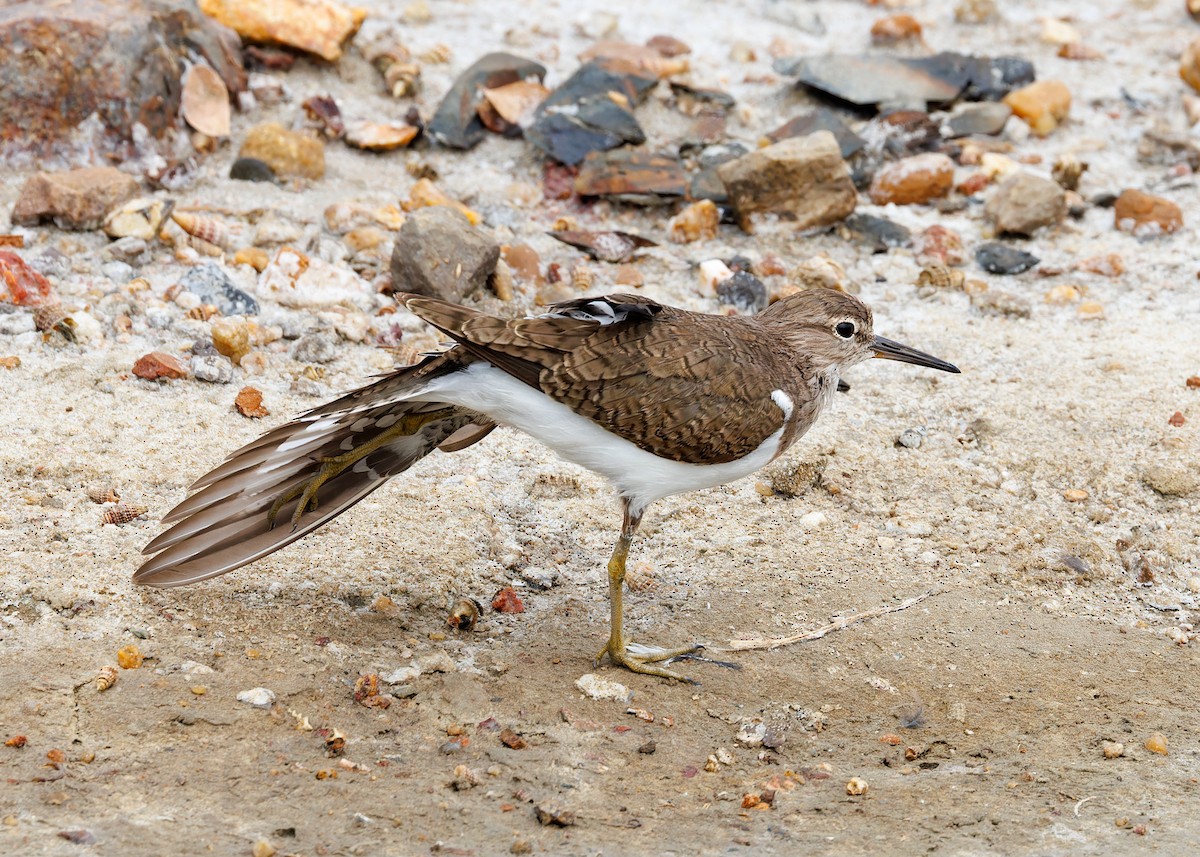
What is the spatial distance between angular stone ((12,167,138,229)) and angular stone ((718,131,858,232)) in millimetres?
3426

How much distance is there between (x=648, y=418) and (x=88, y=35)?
4570mm

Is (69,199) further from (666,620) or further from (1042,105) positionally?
(1042,105)

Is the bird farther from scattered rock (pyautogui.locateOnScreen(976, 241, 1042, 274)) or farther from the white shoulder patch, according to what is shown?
scattered rock (pyautogui.locateOnScreen(976, 241, 1042, 274))

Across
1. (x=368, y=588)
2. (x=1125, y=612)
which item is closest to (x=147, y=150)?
(x=368, y=588)

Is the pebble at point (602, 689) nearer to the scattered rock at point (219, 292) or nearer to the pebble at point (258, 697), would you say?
the pebble at point (258, 697)

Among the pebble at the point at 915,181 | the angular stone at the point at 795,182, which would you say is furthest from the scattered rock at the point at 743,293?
the pebble at the point at 915,181

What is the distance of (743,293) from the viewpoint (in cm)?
700

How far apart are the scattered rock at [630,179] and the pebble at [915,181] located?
126 centimetres

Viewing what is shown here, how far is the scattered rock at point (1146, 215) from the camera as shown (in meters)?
7.71

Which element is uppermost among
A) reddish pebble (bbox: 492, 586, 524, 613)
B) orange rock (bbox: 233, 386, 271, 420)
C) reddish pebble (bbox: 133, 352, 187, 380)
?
reddish pebble (bbox: 133, 352, 187, 380)

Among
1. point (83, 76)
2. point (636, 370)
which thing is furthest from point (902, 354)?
point (83, 76)

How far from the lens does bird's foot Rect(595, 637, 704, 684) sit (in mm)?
4645

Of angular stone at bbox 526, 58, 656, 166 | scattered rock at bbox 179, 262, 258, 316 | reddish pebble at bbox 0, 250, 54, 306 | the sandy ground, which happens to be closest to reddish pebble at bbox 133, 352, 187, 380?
the sandy ground

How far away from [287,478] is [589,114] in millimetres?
4110
